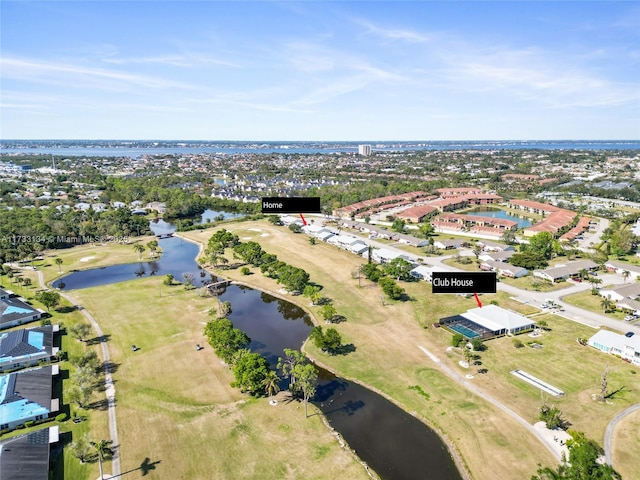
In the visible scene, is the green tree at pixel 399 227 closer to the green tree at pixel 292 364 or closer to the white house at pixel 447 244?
the white house at pixel 447 244

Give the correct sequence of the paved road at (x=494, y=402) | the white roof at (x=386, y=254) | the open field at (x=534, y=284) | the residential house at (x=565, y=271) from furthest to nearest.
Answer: the white roof at (x=386, y=254)
the residential house at (x=565, y=271)
the open field at (x=534, y=284)
the paved road at (x=494, y=402)

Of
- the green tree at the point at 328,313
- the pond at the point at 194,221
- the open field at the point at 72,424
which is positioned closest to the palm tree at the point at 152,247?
the pond at the point at 194,221

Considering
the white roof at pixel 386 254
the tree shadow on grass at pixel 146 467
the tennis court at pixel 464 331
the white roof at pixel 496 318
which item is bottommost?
the tree shadow on grass at pixel 146 467

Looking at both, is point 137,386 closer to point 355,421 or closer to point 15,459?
point 15,459

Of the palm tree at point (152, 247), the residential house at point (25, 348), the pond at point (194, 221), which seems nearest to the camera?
the residential house at point (25, 348)

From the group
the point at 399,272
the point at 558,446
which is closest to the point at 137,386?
the point at 558,446

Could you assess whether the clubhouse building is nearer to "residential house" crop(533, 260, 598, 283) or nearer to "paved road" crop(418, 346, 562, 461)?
"paved road" crop(418, 346, 562, 461)
